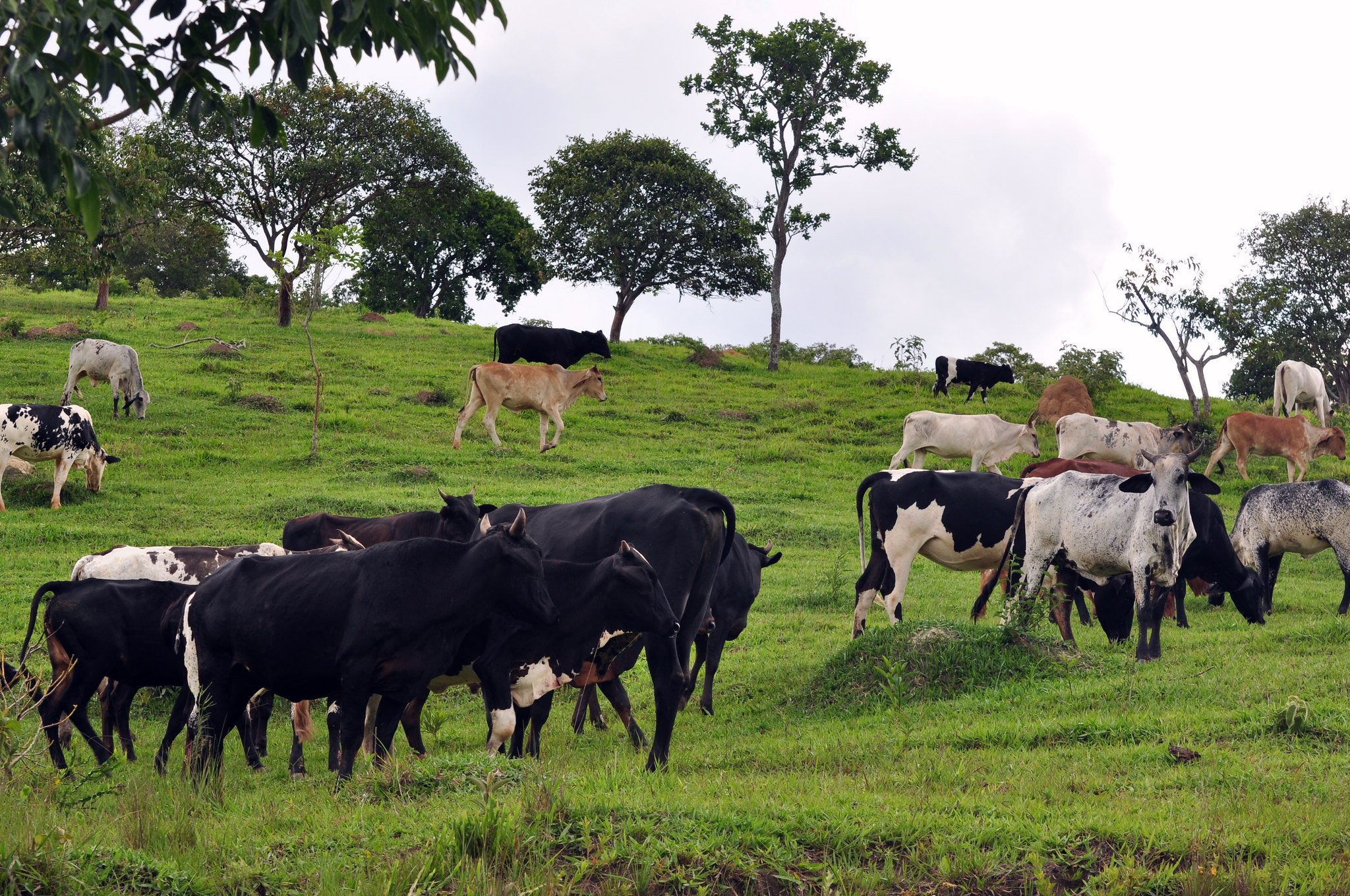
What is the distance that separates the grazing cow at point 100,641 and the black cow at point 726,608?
13.1 feet

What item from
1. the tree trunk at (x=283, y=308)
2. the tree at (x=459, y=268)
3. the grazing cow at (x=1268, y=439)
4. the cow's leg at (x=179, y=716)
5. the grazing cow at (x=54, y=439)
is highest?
the tree at (x=459, y=268)

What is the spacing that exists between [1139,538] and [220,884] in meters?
8.91

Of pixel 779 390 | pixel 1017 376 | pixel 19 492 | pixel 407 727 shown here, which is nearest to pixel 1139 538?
pixel 407 727

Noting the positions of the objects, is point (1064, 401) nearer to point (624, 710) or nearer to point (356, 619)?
point (624, 710)

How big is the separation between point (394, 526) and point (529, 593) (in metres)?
4.29

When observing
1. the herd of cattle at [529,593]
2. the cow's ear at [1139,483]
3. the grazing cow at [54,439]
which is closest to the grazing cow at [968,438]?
the herd of cattle at [529,593]

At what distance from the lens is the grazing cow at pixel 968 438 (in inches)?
985

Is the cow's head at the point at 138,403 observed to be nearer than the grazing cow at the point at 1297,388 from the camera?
Yes

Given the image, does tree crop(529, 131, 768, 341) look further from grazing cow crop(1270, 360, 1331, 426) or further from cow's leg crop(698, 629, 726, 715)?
cow's leg crop(698, 629, 726, 715)

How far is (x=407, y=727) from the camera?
30.0 feet

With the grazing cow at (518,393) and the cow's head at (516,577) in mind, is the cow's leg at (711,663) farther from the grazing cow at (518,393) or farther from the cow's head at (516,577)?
the grazing cow at (518,393)

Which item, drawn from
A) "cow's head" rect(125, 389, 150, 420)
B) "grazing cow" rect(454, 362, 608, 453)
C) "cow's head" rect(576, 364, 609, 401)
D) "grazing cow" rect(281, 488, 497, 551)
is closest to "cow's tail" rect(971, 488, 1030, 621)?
"grazing cow" rect(281, 488, 497, 551)

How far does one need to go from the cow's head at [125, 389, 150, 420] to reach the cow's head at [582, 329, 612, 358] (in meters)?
13.0

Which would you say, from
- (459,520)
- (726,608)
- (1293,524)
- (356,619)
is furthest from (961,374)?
(356,619)
